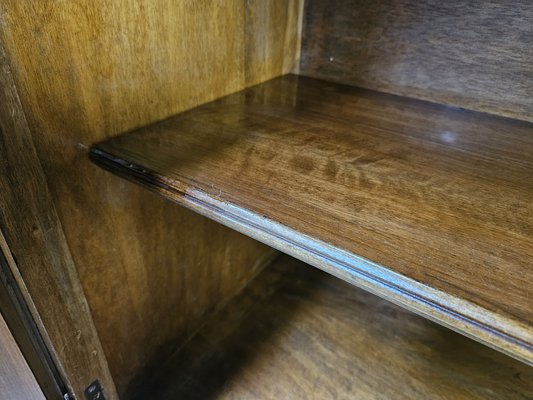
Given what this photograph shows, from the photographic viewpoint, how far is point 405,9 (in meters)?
0.77

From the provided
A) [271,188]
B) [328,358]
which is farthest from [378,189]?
[328,358]

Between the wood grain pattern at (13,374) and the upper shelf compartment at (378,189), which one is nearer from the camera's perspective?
the upper shelf compartment at (378,189)

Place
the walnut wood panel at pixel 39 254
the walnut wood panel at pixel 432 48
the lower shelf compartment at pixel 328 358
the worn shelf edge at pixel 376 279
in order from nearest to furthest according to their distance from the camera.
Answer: the worn shelf edge at pixel 376 279, the walnut wood panel at pixel 39 254, the walnut wood panel at pixel 432 48, the lower shelf compartment at pixel 328 358

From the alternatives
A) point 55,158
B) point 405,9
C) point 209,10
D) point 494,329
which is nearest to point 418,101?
point 405,9

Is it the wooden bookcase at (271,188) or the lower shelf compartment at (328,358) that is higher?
the wooden bookcase at (271,188)

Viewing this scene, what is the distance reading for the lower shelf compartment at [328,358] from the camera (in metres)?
0.93

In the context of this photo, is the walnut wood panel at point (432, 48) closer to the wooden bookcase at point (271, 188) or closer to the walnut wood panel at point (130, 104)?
the wooden bookcase at point (271, 188)

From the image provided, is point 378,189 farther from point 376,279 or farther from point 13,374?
point 13,374

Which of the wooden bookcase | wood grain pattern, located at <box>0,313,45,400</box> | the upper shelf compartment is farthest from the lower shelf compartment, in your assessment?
the upper shelf compartment

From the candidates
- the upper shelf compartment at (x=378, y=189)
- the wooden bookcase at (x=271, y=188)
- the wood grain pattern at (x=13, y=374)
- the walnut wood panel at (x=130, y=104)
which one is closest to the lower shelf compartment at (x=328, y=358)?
the wooden bookcase at (x=271, y=188)

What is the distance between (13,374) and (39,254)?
25cm

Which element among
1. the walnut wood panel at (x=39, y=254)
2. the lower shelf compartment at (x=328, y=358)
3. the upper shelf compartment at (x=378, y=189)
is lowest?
the lower shelf compartment at (x=328, y=358)

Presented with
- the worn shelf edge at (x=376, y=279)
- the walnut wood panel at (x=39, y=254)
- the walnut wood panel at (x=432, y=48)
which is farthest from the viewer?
the walnut wood panel at (x=432, y=48)

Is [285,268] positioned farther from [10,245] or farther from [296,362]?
[10,245]
